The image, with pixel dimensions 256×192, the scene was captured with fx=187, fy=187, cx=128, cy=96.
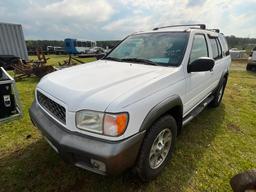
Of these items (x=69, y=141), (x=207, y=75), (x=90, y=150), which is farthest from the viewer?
(x=207, y=75)

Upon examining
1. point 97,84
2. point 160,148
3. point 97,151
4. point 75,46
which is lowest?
point 75,46

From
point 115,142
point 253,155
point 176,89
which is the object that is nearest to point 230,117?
point 253,155

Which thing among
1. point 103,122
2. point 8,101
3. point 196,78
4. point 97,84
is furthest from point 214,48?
point 8,101

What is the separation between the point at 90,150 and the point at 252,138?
3.33 metres

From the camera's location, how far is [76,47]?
3603 cm

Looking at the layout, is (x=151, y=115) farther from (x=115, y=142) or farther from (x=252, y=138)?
(x=252, y=138)

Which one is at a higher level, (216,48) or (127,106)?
(216,48)

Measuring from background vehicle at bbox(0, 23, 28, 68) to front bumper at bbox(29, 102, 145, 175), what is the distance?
13.5 meters

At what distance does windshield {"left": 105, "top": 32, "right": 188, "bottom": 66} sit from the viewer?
107 inches

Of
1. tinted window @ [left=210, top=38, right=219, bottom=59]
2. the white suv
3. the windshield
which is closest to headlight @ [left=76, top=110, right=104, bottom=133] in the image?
the white suv

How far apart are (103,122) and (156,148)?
0.92m

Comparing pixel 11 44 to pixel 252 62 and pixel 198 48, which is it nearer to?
pixel 198 48

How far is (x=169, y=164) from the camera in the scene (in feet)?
8.97

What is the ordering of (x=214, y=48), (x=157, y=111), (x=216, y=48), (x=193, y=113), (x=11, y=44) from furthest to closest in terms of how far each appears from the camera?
(x=11, y=44), (x=216, y=48), (x=214, y=48), (x=193, y=113), (x=157, y=111)
